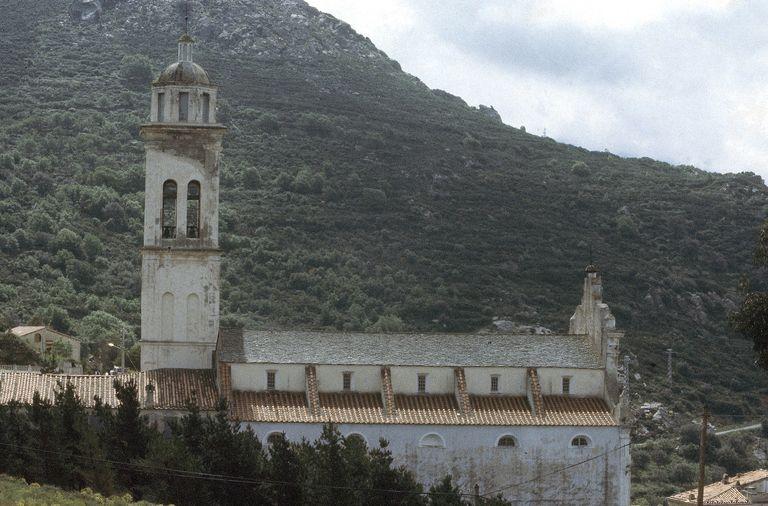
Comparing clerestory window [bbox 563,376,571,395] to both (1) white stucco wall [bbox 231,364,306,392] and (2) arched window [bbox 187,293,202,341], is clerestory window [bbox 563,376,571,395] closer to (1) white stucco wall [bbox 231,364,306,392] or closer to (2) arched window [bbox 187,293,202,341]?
(1) white stucco wall [bbox 231,364,306,392]

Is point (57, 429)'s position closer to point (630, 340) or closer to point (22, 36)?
point (630, 340)

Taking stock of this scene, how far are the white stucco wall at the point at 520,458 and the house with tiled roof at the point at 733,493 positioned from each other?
11821 mm

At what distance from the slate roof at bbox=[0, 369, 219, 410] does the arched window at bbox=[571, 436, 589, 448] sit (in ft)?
35.0

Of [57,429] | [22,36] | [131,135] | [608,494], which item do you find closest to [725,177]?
[131,135]

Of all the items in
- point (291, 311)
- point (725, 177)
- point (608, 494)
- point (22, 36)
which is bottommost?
point (608, 494)

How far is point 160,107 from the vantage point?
58406 mm

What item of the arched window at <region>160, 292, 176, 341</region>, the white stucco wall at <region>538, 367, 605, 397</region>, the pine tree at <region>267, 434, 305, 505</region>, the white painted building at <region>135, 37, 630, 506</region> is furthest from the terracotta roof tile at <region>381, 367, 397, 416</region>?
the arched window at <region>160, 292, 176, 341</region>

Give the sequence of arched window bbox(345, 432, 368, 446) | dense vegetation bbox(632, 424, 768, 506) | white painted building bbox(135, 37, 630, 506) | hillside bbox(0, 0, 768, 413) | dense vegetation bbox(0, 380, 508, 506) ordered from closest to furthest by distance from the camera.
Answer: dense vegetation bbox(0, 380, 508, 506) → arched window bbox(345, 432, 368, 446) → white painted building bbox(135, 37, 630, 506) → dense vegetation bbox(632, 424, 768, 506) → hillside bbox(0, 0, 768, 413)

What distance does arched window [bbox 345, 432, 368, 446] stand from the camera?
164 ft

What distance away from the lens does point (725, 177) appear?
11338 centimetres

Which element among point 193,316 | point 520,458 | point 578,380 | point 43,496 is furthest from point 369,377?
point 43,496

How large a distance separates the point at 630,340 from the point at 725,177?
2876 cm

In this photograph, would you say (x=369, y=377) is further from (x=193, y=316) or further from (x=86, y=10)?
(x=86, y=10)

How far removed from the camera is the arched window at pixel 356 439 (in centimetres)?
5003
